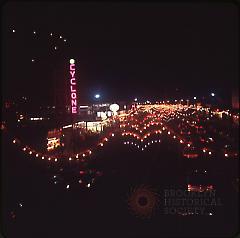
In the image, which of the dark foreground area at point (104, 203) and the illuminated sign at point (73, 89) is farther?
the illuminated sign at point (73, 89)

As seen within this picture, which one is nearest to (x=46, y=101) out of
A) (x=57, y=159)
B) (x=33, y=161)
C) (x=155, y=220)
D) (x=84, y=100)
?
(x=84, y=100)

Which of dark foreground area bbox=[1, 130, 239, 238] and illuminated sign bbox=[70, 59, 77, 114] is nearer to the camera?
dark foreground area bbox=[1, 130, 239, 238]

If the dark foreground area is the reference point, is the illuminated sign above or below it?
above

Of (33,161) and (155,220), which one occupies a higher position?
(33,161)

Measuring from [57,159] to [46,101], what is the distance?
22.4 feet

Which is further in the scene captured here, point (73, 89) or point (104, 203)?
point (73, 89)

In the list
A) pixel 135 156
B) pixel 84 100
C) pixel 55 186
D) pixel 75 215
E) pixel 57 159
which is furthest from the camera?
pixel 84 100

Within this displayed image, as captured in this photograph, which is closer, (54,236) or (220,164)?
(54,236)

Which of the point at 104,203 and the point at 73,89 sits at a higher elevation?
the point at 73,89

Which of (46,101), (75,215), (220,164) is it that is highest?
(46,101)

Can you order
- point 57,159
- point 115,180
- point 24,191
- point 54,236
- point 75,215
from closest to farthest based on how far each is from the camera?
point 54,236
point 75,215
point 24,191
point 115,180
point 57,159

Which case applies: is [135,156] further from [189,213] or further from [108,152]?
[189,213]

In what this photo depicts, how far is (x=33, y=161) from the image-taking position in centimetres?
580

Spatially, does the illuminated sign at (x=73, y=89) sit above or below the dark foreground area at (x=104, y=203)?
above
